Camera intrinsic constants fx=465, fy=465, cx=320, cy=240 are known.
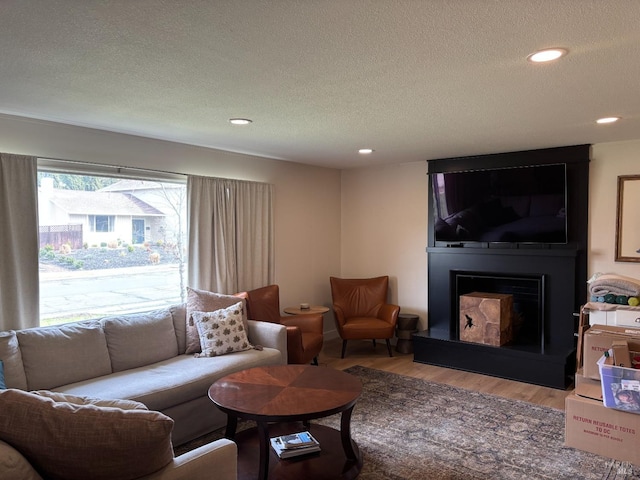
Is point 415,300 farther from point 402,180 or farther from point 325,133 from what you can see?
point 325,133

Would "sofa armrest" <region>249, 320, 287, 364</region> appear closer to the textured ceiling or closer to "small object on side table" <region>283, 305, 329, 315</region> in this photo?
"small object on side table" <region>283, 305, 329, 315</region>

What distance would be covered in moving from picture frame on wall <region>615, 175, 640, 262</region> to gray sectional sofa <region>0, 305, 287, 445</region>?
10.8 ft

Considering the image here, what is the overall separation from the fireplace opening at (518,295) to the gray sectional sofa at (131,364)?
2.46 m

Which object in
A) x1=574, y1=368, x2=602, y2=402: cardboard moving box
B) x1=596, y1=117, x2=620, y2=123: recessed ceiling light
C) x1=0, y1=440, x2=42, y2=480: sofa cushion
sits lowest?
x1=574, y1=368, x2=602, y2=402: cardboard moving box

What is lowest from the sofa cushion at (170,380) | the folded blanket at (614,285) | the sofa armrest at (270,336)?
the sofa cushion at (170,380)

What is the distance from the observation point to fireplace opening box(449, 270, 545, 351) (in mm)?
4770

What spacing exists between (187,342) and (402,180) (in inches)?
129

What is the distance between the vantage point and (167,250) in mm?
4434

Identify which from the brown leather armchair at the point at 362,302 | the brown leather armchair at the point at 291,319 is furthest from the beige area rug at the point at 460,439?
the brown leather armchair at the point at 362,302

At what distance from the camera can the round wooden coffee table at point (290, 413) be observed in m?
2.46

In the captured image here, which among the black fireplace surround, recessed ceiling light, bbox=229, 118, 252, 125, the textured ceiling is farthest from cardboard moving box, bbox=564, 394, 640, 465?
recessed ceiling light, bbox=229, 118, 252, 125

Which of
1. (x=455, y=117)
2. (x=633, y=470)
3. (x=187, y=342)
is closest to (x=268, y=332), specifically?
(x=187, y=342)

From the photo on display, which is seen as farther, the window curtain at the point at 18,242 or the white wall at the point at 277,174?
the white wall at the point at 277,174

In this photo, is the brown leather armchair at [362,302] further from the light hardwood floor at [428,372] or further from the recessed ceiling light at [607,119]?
the recessed ceiling light at [607,119]
